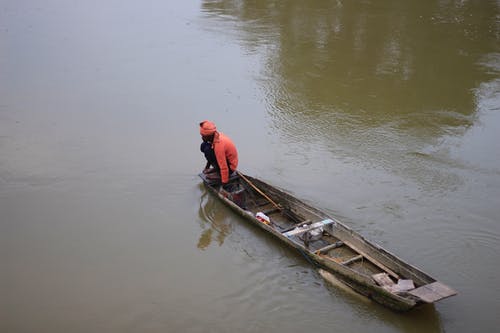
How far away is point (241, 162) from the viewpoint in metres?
8.91

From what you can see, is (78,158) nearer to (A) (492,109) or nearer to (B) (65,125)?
(B) (65,125)

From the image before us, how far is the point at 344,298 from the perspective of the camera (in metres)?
6.05

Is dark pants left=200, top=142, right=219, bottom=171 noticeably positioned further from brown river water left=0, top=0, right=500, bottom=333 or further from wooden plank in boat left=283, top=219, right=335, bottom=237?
wooden plank in boat left=283, top=219, right=335, bottom=237

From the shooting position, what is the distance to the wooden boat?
5.58 meters

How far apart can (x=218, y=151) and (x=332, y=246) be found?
212 centimetres

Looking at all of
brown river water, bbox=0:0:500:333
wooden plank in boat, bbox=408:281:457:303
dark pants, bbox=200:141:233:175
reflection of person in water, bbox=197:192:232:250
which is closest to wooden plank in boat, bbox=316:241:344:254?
brown river water, bbox=0:0:500:333

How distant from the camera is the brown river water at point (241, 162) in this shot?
6125 mm

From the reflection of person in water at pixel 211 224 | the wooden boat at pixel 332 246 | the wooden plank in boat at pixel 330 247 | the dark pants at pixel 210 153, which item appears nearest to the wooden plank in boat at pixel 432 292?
the wooden boat at pixel 332 246

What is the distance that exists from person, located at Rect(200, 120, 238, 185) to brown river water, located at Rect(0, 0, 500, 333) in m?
0.48

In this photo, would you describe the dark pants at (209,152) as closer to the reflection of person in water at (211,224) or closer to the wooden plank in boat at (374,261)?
the reflection of person in water at (211,224)

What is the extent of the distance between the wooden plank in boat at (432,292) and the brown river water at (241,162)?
48cm

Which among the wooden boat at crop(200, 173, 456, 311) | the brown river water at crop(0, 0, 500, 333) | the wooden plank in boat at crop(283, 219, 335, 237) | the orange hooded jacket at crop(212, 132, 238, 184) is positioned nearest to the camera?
the wooden boat at crop(200, 173, 456, 311)

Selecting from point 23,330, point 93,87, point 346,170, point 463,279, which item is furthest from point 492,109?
point 23,330

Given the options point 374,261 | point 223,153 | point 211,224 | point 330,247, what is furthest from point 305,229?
point 223,153
